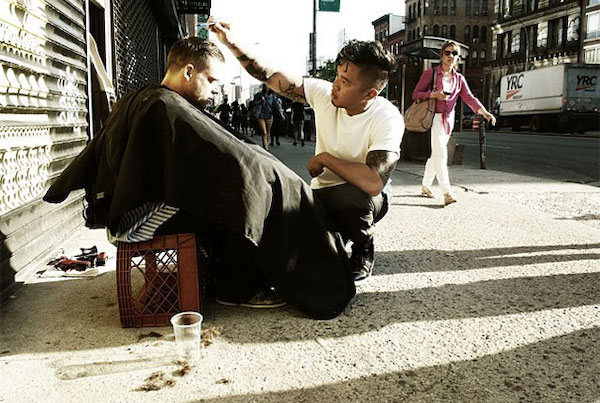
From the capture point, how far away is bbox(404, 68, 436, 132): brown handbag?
6.66 m

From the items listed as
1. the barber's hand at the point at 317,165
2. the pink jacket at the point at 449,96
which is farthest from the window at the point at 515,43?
the barber's hand at the point at 317,165

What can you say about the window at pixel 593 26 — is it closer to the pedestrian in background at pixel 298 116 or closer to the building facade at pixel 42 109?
the pedestrian in background at pixel 298 116

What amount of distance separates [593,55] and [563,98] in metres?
21.4

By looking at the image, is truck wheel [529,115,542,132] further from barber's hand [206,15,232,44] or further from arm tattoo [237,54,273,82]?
barber's hand [206,15,232,44]

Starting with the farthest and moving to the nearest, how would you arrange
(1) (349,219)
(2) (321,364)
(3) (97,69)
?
1. (3) (97,69)
2. (1) (349,219)
3. (2) (321,364)

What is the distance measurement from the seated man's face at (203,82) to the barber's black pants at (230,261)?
0.68 m

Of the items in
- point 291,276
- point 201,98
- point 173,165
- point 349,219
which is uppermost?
point 201,98

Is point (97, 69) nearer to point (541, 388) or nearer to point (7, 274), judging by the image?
point (7, 274)

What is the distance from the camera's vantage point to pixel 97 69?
5.93 metres

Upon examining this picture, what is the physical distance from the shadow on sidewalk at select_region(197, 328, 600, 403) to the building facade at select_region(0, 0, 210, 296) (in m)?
2.12

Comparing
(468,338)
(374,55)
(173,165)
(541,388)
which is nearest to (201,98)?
(173,165)

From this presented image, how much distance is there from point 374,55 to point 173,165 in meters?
1.39

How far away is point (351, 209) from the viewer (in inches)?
133

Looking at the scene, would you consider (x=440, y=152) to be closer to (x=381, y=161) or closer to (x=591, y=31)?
(x=381, y=161)
